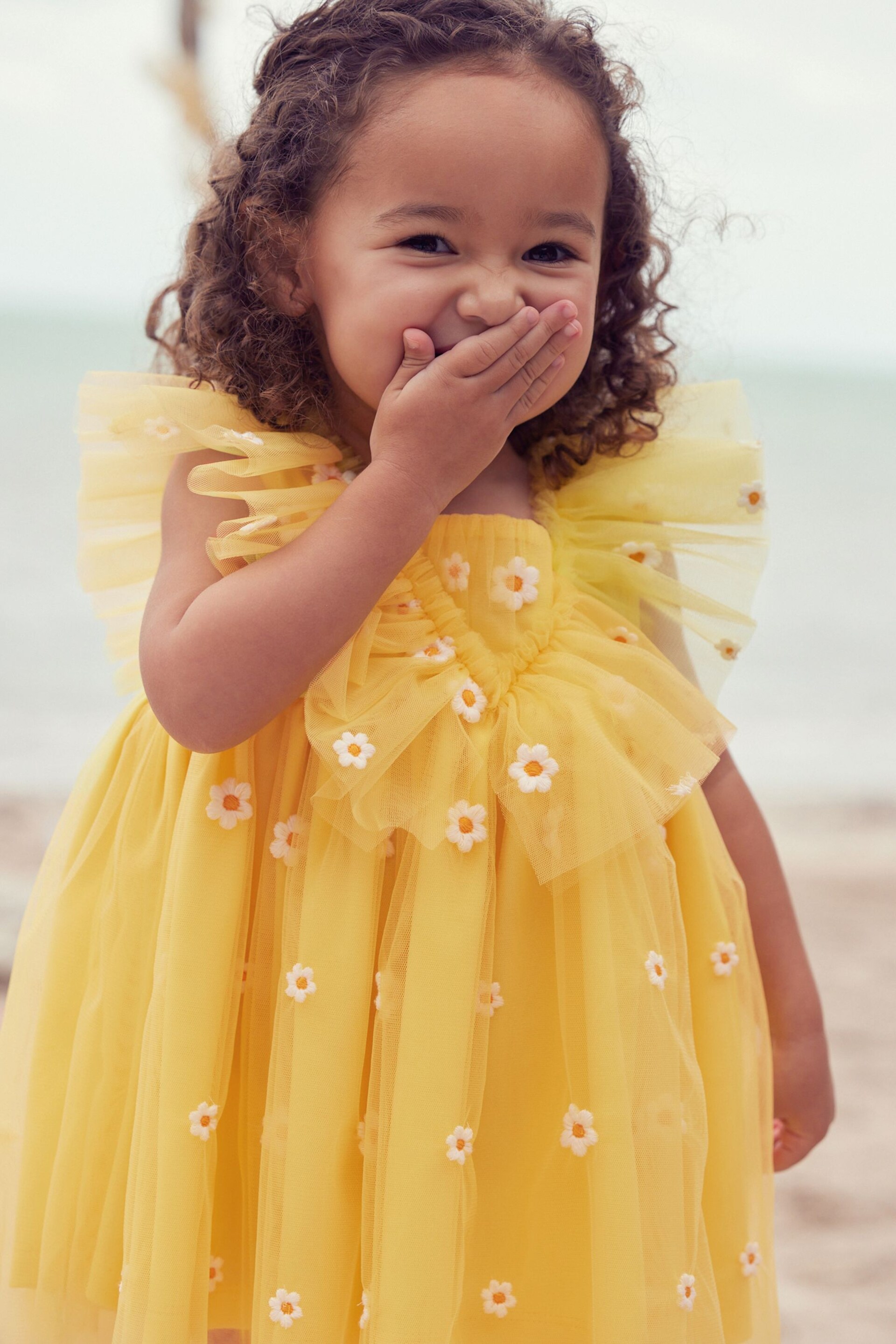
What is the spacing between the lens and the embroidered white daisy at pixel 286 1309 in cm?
88

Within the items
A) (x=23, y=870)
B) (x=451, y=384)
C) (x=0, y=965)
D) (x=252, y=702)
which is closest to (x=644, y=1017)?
(x=252, y=702)

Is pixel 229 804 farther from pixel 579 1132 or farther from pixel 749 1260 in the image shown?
pixel 749 1260

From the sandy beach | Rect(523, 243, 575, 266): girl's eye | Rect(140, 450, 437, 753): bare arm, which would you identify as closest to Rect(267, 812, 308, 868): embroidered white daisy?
Rect(140, 450, 437, 753): bare arm

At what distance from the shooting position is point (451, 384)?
932 mm

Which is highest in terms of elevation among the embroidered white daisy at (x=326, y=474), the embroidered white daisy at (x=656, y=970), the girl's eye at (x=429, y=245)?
the girl's eye at (x=429, y=245)

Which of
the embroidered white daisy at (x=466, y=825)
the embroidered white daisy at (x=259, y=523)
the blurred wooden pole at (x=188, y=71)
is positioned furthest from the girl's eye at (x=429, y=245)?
the blurred wooden pole at (x=188, y=71)

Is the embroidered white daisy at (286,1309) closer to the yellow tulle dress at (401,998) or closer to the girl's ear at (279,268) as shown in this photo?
the yellow tulle dress at (401,998)

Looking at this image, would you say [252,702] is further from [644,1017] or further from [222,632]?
[644,1017]

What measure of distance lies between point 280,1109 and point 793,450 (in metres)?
14.6

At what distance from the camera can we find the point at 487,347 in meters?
0.94

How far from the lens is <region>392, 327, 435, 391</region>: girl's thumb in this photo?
0.94 meters

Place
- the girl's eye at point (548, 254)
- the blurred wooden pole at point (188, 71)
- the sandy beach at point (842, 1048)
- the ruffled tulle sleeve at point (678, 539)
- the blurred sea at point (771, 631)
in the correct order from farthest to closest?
the blurred sea at point (771, 631), the blurred wooden pole at point (188, 71), the sandy beach at point (842, 1048), the ruffled tulle sleeve at point (678, 539), the girl's eye at point (548, 254)

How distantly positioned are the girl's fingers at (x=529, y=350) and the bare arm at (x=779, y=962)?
1.59ft

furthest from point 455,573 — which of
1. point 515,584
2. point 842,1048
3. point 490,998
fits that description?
point 842,1048
